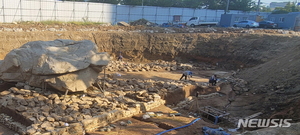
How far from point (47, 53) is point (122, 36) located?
1067cm

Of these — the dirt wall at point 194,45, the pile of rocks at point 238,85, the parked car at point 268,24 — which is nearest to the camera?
the pile of rocks at point 238,85

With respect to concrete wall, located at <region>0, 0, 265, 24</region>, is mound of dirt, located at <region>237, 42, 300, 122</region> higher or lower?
lower

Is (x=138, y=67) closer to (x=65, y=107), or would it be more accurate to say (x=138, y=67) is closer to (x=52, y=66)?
Answer: (x=52, y=66)

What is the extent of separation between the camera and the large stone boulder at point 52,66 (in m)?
7.64

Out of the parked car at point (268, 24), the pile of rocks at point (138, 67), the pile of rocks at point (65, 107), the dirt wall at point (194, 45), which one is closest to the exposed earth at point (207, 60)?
the dirt wall at point (194, 45)

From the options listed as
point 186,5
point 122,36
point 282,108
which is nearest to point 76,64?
point 282,108

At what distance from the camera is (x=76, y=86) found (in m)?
7.95

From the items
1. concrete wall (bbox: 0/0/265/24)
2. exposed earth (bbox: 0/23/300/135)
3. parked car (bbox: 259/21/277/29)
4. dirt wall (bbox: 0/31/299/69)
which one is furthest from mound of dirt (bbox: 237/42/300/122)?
concrete wall (bbox: 0/0/265/24)

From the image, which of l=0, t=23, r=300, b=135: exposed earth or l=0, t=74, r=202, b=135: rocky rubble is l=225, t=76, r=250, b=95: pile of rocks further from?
l=0, t=74, r=202, b=135: rocky rubble

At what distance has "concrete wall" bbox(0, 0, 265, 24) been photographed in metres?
20.1

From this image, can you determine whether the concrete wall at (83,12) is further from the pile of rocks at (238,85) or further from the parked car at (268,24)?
the pile of rocks at (238,85)

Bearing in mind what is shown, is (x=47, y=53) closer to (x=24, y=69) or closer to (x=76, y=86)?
(x=24, y=69)

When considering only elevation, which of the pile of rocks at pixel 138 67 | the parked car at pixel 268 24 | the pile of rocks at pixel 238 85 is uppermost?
the parked car at pixel 268 24

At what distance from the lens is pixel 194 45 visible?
19859mm
